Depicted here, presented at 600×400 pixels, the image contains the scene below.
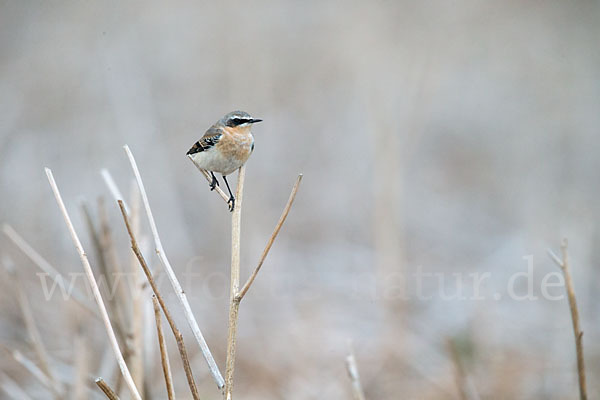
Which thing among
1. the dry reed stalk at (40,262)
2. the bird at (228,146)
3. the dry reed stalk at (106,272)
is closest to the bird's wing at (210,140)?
the bird at (228,146)

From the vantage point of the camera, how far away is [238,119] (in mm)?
1969

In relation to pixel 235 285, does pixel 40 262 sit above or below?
below

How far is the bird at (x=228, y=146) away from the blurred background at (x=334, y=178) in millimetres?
415

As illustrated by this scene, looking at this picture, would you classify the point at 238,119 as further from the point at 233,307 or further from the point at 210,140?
the point at 233,307

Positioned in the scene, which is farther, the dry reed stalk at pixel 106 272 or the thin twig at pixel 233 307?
the dry reed stalk at pixel 106 272

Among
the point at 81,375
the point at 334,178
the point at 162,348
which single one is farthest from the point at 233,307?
the point at 334,178

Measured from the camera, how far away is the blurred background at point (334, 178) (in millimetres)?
3629

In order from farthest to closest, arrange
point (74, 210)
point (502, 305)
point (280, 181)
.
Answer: point (280, 181), point (74, 210), point (502, 305)

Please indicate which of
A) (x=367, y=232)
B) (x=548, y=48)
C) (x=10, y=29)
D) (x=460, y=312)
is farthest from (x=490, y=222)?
(x=10, y=29)

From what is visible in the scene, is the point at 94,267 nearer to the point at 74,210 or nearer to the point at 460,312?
the point at 74,210

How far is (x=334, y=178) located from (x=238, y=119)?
4.56 meters

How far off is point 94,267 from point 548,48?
709cm

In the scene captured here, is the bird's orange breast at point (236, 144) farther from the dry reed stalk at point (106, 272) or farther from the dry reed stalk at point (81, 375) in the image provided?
the dry reed stalk at point (81, 375)

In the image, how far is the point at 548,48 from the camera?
830 cm
